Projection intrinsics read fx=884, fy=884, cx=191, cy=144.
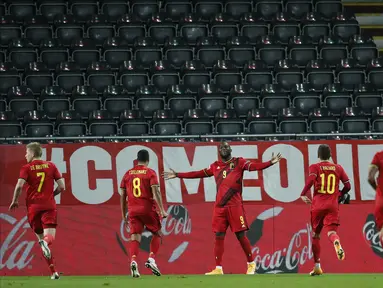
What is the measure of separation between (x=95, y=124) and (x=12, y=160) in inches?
115

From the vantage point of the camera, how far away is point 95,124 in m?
19.4

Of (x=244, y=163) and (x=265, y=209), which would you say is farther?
(x=265, y=209)

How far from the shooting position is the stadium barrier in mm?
16828

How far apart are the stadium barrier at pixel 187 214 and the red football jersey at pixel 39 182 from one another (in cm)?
367

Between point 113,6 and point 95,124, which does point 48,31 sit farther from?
point 95,124

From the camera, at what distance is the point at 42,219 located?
13.2 m

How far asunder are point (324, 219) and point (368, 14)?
13403mm

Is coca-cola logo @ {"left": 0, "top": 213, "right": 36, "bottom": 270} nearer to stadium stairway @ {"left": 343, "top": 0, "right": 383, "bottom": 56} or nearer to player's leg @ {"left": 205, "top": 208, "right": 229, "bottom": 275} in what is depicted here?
player's leg @ {"left": 205, "top": 208, "right": 229, "bottom": 275}

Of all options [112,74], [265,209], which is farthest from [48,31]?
[265,209]

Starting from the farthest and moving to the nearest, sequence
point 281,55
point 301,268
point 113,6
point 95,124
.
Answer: point 113,6 < point 281,55 < point 95,124 < point 301,268

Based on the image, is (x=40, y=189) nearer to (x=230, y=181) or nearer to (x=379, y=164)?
(x=230, y=181)

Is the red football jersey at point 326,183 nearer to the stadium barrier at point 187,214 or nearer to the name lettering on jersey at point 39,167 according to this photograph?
the stadium barrier at point 187,214

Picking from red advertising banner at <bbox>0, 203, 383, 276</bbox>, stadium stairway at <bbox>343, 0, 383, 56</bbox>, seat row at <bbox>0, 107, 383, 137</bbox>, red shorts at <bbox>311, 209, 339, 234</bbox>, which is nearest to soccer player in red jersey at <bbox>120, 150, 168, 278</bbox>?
red shorts at <bbox>311, 209, 339, 234</bbox>

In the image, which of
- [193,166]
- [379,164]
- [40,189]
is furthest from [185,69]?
[379,164]
